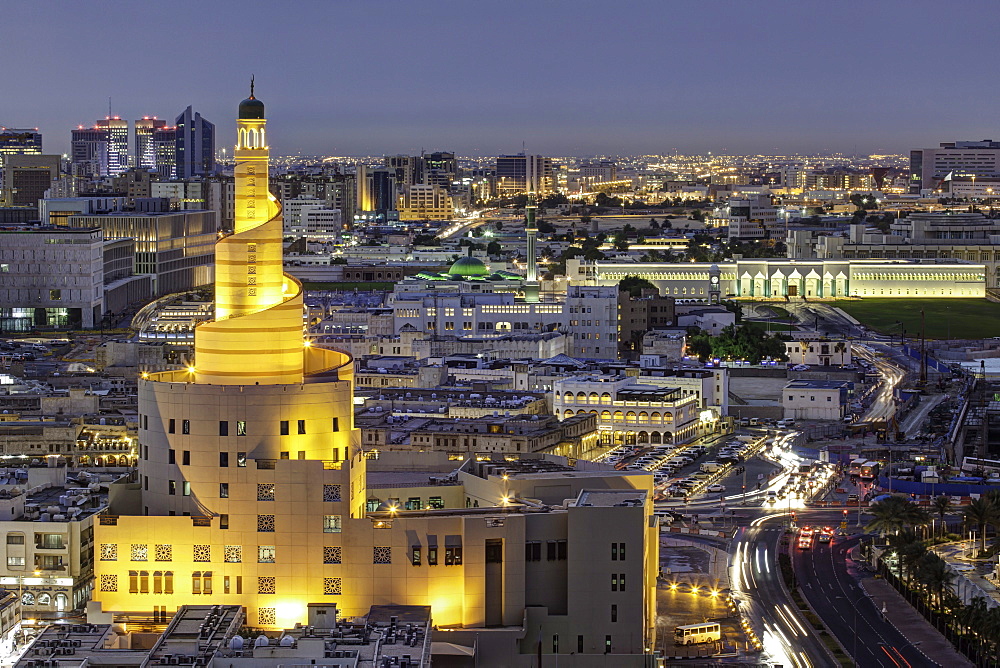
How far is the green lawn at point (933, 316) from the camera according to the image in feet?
427

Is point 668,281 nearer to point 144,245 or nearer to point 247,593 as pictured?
point 144,245

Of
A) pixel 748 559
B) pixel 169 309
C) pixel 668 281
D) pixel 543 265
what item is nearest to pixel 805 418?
pixel 748 559

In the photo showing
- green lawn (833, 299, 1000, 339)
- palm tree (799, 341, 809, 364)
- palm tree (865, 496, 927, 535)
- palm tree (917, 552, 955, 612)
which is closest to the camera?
palm tree (917, 552, 955, 612)

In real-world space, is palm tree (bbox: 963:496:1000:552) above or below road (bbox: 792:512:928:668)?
above

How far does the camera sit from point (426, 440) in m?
72.1

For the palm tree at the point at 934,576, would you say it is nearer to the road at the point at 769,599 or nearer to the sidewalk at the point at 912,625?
the sidewalk at the point at 912,625

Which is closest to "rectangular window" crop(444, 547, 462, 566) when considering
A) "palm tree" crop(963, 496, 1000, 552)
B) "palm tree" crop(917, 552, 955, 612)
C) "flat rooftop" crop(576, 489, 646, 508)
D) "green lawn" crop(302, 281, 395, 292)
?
"flat rooftop" crop(576, 489, 646, 508)

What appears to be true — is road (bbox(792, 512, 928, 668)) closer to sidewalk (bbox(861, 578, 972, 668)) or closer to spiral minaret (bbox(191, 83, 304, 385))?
sidewalk (bbox(861, 578, 972, 668))

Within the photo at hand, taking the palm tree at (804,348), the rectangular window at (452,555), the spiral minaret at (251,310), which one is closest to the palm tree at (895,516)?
the rectangular window at (452,555)

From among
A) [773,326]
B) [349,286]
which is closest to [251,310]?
[773,326]

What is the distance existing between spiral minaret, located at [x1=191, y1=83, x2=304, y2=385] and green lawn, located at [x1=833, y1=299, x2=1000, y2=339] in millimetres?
90719

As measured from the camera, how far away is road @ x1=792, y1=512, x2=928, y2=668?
4916cm

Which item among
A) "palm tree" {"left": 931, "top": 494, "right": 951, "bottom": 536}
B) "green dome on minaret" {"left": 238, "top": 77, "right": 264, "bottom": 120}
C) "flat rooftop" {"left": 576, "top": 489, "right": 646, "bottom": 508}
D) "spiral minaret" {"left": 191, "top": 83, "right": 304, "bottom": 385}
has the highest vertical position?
"green dome on minaret" {"left": 238, "top": 77, "right": 264, "bottom": 120}

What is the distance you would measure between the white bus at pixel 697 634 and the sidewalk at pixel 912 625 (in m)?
4.92
